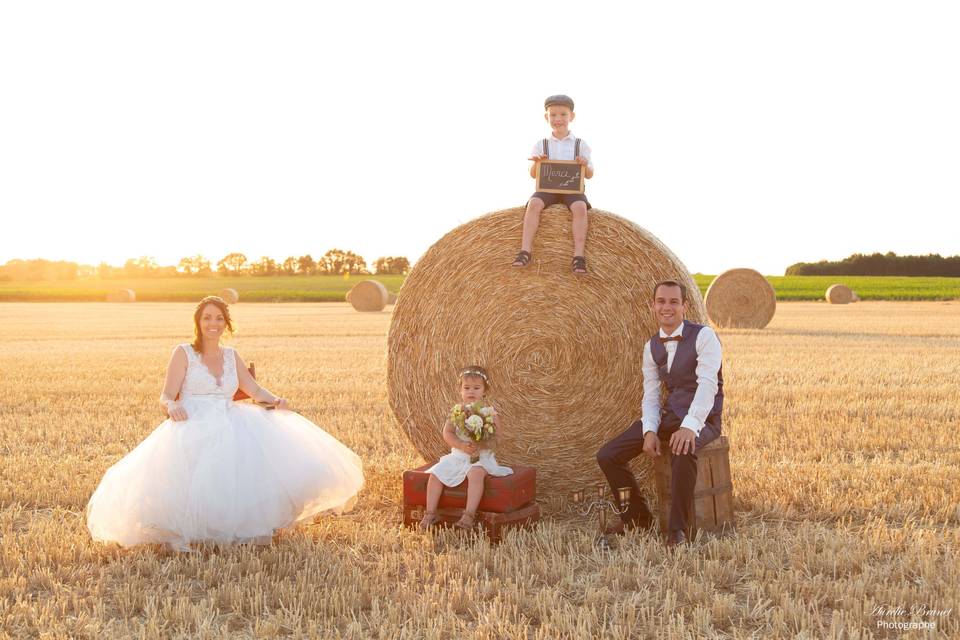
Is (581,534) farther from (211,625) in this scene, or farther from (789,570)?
(211,625)

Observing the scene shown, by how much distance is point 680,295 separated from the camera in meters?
5.10

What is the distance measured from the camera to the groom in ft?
15.6

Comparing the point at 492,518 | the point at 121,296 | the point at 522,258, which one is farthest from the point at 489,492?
the point at 121,296

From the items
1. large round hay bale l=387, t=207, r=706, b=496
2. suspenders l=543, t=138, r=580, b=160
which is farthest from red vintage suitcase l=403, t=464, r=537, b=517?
suspenders l=543, t=138, r=580, b=160

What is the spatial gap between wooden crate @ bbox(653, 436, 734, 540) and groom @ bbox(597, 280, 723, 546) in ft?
0.15

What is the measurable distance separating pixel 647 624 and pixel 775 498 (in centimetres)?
218

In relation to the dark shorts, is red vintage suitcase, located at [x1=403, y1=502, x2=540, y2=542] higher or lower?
lower

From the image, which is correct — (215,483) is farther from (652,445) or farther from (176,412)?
(652,445)

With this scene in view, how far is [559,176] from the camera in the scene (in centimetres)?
576

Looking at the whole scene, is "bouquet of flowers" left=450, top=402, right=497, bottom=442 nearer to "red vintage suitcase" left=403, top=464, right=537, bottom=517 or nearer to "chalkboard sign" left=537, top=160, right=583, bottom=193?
"red vintage suitcase" left=403, top=464, right=537, bottom=517

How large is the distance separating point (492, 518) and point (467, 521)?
0.44ft

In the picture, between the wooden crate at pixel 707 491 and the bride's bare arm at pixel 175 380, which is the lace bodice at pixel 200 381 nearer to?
the bride's bare arm at pixel 175 380

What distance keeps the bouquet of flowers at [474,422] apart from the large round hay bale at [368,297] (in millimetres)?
27014

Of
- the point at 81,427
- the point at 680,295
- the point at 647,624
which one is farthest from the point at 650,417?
the point at 81,427
